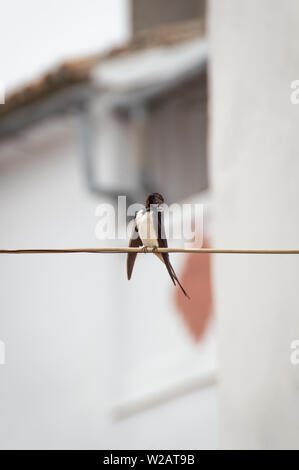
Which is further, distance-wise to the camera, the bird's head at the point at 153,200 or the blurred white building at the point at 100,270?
the blurred white building at the point at 100,270

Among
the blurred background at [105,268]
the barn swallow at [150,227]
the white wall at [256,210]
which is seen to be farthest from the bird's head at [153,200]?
the blurred background at [105,268]

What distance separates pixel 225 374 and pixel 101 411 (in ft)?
14.3

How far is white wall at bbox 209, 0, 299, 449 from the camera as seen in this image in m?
3.73

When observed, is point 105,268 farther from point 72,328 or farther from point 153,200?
point 153,200

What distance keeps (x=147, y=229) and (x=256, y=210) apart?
1584 mm

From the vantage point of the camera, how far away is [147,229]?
2.58 metres

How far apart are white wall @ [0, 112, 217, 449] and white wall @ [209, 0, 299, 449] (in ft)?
11.5

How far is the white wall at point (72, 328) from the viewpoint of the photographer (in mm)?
8180

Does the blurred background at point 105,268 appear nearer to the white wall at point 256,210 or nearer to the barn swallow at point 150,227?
the white wall at point 256,210

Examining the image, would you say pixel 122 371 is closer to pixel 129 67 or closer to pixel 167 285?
pixel 167 285

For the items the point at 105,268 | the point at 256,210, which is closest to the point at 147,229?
the point at 256,210

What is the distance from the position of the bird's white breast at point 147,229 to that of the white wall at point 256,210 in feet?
3.71

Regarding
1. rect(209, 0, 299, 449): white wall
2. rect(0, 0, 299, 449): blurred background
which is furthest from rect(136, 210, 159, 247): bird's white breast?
rect(0, 0, 299, 449): blurred background

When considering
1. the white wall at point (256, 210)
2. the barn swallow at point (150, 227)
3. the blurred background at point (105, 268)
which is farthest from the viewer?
the blurred background at point (105, 268)
